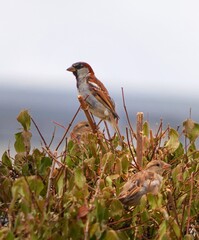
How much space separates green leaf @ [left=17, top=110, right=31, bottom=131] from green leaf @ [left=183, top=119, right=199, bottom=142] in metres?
0.92

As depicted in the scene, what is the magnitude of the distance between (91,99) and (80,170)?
5047 mm

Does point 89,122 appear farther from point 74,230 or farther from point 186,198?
point 74,230

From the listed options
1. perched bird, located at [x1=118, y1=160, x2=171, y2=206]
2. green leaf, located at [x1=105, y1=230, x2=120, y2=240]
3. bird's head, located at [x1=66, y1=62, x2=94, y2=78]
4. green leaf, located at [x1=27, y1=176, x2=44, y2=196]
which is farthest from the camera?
bird's head, located at [x1=66, y1=62, x2=94, y2=78]

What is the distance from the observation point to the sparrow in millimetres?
8680

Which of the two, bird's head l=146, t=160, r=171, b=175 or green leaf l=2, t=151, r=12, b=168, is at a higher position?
green leaf l=2, t=151, r=12, b=168

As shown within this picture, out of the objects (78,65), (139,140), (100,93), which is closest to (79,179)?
(139,140)

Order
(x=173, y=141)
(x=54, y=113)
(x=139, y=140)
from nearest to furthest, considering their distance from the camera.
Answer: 1. (x=139, y=140)
2. (x=173, y=141)
3. (x=54, y=113)

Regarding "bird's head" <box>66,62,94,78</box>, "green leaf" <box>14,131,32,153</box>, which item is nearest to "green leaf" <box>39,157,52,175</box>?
"green leaf" <box>14,131,32,153</box>

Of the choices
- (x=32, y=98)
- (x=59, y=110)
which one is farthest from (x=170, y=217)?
(x=32, y=98)

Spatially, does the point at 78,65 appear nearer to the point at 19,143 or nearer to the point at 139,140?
the point at 139,140

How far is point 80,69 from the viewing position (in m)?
8.76

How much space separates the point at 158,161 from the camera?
450 cm

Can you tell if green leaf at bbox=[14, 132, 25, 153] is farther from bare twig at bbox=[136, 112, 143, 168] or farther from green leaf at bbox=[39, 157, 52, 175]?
bare twig at bbox=[136, 112, 143, 168]

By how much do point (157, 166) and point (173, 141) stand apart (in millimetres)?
497
